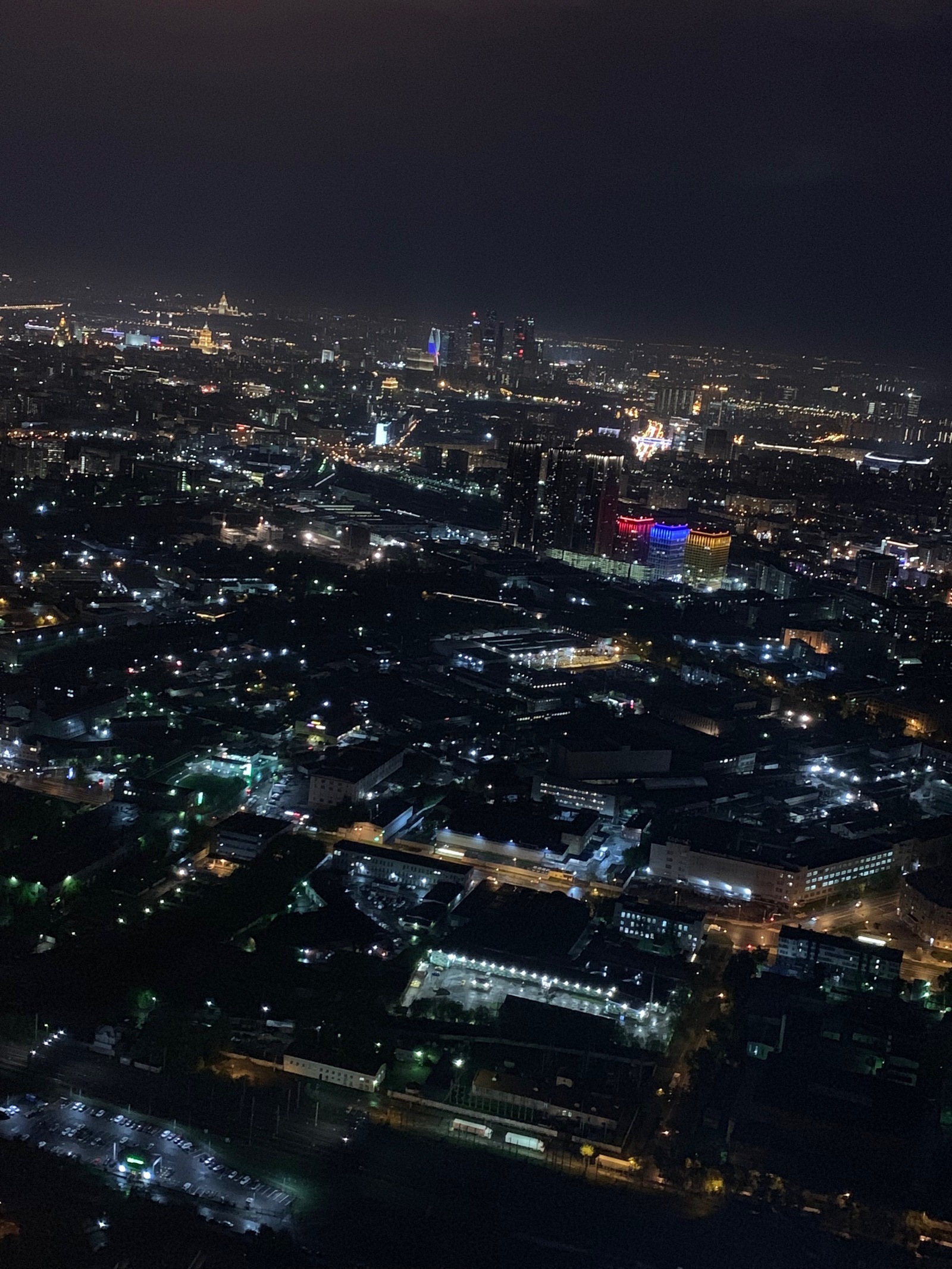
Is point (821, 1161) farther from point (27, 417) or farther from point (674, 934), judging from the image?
point (27, 417)

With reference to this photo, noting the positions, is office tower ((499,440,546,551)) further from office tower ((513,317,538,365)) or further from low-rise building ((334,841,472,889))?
office tower ((513,317,538,365))

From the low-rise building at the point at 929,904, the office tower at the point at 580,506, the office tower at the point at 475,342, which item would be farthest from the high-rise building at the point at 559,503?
the office tower at the point at 475,342

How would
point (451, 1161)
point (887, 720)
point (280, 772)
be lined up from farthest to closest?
point (887, 720)
point (280, 772)
point (451, 1161)

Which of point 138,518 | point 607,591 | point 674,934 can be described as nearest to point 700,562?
point 607,591

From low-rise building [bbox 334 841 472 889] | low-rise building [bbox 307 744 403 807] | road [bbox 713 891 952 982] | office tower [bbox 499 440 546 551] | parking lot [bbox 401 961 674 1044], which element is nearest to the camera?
parking lot [bbox 401 961 674 1044]

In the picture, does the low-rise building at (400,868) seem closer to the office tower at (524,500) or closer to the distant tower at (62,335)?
Answer: the office tower at (524,500)

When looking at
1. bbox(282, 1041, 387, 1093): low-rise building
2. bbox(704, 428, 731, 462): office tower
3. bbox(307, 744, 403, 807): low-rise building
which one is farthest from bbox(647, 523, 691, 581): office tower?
bbox(282, 1041, 387, 1093): low-rise building

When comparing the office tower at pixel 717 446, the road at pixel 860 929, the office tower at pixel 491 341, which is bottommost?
the road at pixel 860 929
